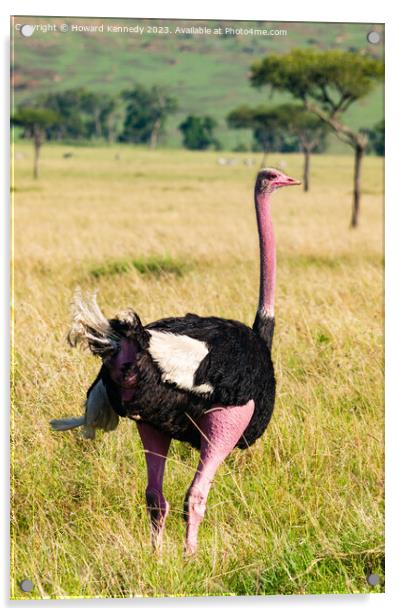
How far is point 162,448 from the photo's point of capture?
3910mm

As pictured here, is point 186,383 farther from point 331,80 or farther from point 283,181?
point 331,80

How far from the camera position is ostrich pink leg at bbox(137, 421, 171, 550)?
3879 mm

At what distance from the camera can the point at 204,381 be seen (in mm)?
3668

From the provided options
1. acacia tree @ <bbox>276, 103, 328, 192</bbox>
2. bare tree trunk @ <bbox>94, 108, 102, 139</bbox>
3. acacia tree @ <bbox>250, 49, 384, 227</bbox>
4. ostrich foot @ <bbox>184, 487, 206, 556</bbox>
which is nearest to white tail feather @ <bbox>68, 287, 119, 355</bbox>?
ostrich foot @ <bbox>184, 487, 206, 556</bbox>

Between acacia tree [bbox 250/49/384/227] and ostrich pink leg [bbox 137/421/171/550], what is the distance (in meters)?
8.06

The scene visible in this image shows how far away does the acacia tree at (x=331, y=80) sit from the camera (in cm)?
1232

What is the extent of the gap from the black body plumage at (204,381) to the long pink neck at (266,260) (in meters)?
0.13

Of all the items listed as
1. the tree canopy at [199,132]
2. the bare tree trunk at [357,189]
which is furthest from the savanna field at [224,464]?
the tree canopy at [199,132]

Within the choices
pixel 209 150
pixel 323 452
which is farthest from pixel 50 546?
pixel 209 150

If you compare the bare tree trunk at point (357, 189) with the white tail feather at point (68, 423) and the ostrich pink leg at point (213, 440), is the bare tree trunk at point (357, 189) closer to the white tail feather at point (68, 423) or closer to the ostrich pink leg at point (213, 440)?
the white tail feather at point (68, 423)

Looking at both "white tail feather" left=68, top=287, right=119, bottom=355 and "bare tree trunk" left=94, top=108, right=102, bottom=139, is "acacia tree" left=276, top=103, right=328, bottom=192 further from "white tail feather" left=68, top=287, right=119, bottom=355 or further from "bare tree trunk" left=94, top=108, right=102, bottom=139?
"white tail feather" left=68, top=287, right=119, bottom=355

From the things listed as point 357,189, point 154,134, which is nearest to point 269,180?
point 357,189
